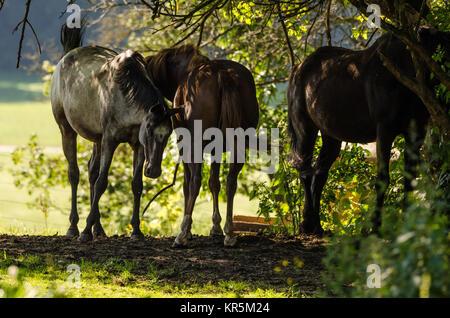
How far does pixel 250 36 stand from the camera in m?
12.0

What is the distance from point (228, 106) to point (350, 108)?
127 centimetres

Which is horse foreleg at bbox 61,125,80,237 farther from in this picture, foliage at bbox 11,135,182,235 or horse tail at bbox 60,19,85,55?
foliage at bbox 11,135,182,235

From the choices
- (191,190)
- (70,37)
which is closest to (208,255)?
(191,190)

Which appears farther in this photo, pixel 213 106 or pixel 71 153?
pixel 71 153

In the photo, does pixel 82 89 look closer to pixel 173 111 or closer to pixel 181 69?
pixel 181 69

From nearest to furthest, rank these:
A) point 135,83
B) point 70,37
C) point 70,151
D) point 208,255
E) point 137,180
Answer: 1. point 208,255
2. point 135,83
3. point 137,180
4. point 70,151
5. point 70,37

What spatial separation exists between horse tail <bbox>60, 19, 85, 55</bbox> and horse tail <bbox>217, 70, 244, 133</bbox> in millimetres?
2796

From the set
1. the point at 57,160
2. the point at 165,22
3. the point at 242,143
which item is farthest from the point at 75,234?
the point at 165,22

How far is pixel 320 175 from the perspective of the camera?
25.3ft

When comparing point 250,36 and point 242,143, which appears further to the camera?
point 250,36

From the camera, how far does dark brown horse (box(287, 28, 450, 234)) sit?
6.13m
